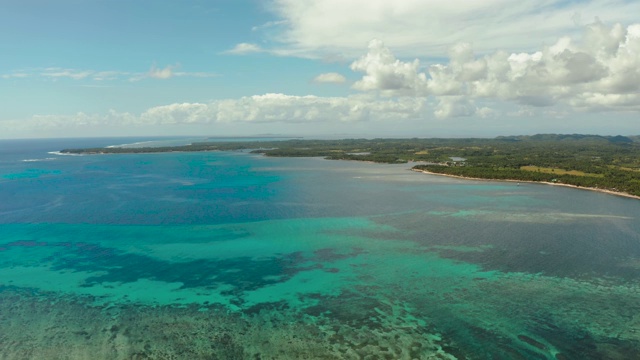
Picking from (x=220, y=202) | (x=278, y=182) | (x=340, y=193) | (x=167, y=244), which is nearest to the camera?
(x=167, y=244)

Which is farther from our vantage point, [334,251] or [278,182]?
[278,182]

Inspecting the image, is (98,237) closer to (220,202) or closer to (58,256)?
(58,256)

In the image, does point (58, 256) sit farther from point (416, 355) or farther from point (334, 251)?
point (416, 355)

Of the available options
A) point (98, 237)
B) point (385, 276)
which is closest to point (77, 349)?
point (385, 276)

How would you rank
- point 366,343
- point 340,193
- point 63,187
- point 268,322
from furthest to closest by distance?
point 63,187 < point 340,193 < point 268,322 < point 366,343

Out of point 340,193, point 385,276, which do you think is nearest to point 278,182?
point 340,193

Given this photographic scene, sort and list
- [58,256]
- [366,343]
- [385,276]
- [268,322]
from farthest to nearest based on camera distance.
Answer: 1. [58,256]
2. [385,276]
3. [268,322]
4. [366,343]
